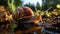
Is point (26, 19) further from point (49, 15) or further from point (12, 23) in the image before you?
point (49, 15)

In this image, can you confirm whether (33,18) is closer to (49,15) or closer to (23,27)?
(23,27)

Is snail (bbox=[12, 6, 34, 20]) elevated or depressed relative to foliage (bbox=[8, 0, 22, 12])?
depressed

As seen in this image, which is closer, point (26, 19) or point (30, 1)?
point (26, 19)

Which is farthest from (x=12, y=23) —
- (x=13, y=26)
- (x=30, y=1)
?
(x=30, y=1)

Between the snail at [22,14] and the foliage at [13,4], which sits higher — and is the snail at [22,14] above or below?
below

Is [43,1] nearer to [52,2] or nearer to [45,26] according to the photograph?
[52,2]

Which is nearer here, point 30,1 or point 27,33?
point 27,33

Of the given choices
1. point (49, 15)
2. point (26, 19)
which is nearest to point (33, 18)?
point (26, 19)
